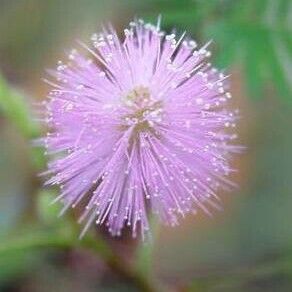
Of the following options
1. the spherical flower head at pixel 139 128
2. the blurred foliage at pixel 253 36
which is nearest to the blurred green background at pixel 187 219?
the blurred foliage at pixel 253 36

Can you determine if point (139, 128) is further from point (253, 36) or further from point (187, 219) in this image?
point (187, 219)

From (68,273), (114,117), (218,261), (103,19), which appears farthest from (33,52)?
(114,117)

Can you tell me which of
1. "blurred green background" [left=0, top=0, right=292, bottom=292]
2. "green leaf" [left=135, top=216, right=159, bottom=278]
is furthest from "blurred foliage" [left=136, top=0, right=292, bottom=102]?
"green leaf" [left=135, top=216, right=159, bottom=278]

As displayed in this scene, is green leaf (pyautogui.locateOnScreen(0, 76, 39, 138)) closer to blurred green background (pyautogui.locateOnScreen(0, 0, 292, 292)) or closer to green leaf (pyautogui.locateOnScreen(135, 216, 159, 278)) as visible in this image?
blurred green background (pyautogui.locateOnScreen(0, 0, 292, 292))

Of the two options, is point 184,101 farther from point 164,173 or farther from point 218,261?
Answer: point 218,261

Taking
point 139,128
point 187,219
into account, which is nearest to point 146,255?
point 187,219

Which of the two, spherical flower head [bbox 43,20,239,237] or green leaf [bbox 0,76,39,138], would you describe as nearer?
spherical flower head [bbox 43,20,239,237]
